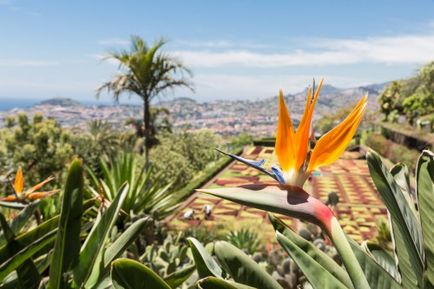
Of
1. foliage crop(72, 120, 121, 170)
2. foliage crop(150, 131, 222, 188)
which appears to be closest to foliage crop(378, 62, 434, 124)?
foliage crop(150, 131, 222, 188)

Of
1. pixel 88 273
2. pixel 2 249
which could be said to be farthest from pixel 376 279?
pixel 2 249

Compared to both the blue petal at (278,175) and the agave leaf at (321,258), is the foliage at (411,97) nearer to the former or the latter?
the agave leaf at (321,258)

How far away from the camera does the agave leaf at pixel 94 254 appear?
105 cm

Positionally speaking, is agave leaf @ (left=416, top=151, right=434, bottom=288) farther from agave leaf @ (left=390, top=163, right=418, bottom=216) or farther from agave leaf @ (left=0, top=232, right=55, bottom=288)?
agave leaf @ (left=0, top=232, right=55, bottom=288)

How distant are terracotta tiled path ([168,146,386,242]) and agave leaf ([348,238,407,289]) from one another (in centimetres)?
383

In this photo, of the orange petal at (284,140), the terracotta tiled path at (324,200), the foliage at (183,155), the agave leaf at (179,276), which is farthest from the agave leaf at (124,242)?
the foliage at (183,155)

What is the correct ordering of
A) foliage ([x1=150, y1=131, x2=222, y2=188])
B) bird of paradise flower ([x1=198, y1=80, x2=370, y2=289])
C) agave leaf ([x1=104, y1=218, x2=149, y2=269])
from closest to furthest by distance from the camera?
bird of paradise flower ([x1=198, y1=80, x2=370, y2=289]) < agave leaf ([x1=104, y1=218, x2=149, y2=269]) < foliage ([x1=150, y1=131, x2=222, y2=188])

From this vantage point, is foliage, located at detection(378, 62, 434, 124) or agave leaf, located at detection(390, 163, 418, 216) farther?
foliage, located at detection(378, 62, 434, 124)

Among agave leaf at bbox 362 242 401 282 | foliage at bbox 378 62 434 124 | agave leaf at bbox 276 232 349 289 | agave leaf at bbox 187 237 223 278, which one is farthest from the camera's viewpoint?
foliage at bbox 378 62 434 124

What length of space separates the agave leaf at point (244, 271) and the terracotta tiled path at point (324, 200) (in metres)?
3.78

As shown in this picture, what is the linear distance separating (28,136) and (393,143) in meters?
14.5

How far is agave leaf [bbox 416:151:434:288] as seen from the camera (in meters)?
0.59

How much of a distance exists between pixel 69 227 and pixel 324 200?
426 cm

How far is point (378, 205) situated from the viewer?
9500 mm
